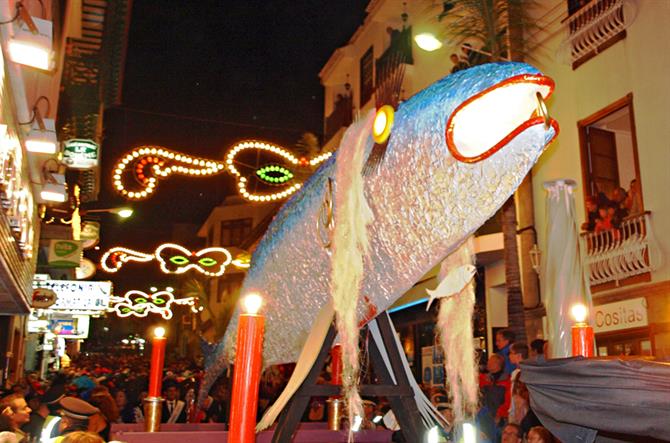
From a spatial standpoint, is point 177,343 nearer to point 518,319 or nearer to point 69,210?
point 69,210

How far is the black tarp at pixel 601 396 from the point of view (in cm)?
169

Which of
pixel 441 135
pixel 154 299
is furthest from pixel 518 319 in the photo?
pixel 441 135

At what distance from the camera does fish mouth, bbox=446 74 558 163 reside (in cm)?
198

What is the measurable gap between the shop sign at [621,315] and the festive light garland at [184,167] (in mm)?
6508

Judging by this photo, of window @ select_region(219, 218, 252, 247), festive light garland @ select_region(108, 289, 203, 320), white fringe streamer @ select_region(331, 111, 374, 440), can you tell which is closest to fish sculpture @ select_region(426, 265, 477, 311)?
white fringe streamer @ select_region(331, 111, 374, 440)

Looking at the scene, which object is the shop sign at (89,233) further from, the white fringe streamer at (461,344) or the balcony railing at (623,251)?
the white fringe streamer at (461,344)

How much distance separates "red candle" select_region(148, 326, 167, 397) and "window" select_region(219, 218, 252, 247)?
4069cm

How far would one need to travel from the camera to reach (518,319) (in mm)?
12008

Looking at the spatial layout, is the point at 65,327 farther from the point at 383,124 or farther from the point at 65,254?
the point at 383,124

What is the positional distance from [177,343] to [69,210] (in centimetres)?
4664

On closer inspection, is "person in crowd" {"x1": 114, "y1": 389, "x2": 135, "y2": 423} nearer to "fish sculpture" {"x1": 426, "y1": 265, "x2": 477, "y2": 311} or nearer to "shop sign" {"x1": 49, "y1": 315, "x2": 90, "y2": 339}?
"fish sculpture" {"x1": 426, "y1": 265, "x2": 477, "y2": 311}

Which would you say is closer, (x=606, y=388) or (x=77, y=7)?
(x=606, y=388)

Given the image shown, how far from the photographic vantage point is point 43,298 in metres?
16.5

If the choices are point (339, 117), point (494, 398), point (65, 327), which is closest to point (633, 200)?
point (494, 398)
